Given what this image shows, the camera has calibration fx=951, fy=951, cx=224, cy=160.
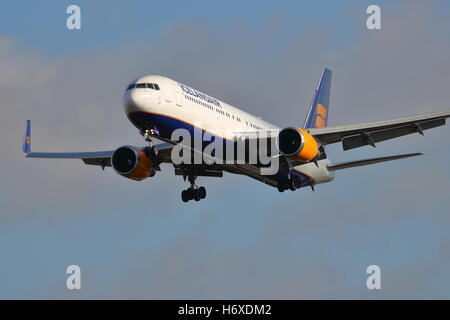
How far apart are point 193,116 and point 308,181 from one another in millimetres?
10327

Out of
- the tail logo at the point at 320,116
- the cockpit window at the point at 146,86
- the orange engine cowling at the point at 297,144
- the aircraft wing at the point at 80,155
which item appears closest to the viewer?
the cockpit window at the point at 146,86

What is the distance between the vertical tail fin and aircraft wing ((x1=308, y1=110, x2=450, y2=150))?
1118cm

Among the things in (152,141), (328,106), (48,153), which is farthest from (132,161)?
(328,106)

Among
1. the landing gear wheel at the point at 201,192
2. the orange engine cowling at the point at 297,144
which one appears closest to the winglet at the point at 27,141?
the landing gear wheel at the point at 201,192

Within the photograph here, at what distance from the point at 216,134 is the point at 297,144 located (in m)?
4.01

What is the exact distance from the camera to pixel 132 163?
4950 cm

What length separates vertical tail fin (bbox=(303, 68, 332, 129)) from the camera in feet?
198

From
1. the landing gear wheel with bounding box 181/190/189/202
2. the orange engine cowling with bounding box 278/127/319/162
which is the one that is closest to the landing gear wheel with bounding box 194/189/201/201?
the landing gear wheel with bounding box 181/190/189/202

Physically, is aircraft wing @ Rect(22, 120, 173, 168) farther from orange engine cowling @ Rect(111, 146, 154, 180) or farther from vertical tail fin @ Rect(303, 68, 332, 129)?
vertical tail fin @ Rect(303, 68, 332, 129)

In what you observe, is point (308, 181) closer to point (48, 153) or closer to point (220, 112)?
point (220, 112)

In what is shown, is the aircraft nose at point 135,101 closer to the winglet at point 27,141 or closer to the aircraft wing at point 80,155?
the aircraft wing at point 80,155

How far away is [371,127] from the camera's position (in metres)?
45.8

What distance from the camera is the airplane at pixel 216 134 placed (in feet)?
147

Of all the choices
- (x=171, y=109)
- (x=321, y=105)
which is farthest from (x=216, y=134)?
(x=321, y=105)
